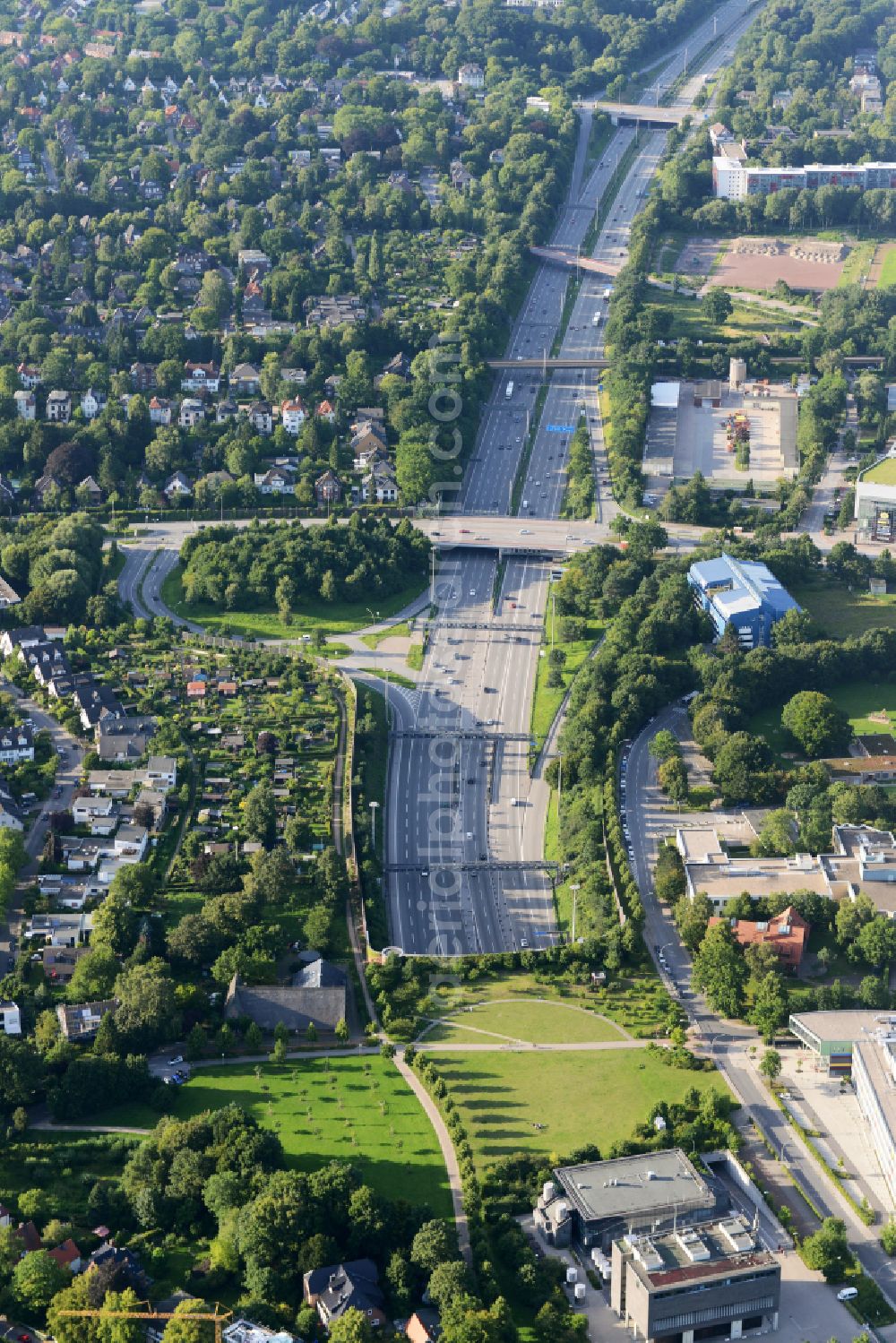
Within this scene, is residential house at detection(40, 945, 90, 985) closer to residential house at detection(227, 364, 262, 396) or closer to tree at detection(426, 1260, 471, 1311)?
tree at detection(426, 1260, 471, 1311)

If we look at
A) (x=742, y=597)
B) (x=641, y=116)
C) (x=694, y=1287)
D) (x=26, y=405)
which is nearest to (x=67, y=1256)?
(x=694, y=1287)

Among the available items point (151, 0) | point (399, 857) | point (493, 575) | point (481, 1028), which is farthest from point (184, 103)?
point (481, 1028)

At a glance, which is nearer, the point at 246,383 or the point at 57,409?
the point at 57,409

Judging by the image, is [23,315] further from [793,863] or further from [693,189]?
[793,863]

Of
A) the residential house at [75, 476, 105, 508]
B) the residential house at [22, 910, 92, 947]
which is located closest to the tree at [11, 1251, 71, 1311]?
the residential house at [22, 910, 92, 947]

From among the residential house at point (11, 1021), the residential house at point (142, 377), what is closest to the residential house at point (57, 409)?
the residential house at point (142, 377)

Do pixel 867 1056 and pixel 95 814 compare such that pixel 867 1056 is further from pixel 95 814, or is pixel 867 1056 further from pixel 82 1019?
pixel 95 814
